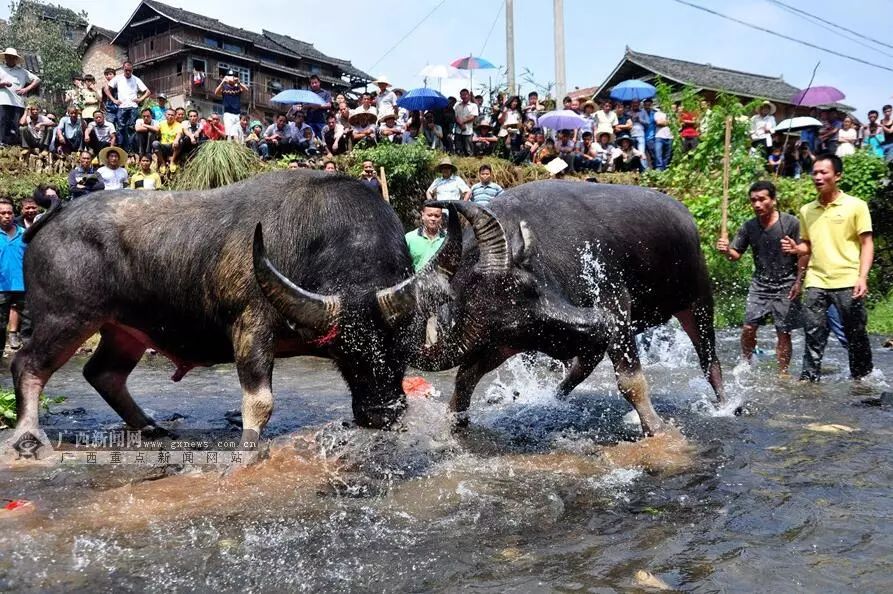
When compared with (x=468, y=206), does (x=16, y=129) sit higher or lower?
higher

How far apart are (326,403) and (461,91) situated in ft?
36.4

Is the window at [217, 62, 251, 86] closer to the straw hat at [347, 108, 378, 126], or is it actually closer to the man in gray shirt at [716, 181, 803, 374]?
the straw hat at [347, 108, 378, 126]

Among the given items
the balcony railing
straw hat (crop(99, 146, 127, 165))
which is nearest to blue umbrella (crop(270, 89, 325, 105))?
straw hat (crop(99, 146, 127, 165))

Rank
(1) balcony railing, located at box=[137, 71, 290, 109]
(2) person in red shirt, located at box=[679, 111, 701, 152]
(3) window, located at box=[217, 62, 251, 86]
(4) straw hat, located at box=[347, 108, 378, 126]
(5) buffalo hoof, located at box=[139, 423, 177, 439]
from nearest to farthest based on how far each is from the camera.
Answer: (5) buffalo hoof, located at box=[139, 423, 177, 439] < (4) straw hat, located at box=[347, 108, 378, 126] < (2) person in red shirt, located at box=[679, 111, 701, 152] < (1) balcony railing, located at box=[137, 71, 290, 109] < (3) window, located at box=[217, 62, 251, 86]

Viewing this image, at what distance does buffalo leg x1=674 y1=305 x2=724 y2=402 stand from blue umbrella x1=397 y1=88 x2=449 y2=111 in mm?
10434

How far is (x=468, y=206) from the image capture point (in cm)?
504

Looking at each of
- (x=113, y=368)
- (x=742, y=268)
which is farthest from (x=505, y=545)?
(x=742, y=268)

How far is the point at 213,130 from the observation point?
15.2 meters

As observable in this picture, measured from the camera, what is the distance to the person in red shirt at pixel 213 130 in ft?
49.5

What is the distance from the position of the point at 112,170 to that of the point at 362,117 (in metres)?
4.96

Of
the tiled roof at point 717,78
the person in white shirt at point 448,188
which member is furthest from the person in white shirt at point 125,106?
the tiled roof at point 717,78

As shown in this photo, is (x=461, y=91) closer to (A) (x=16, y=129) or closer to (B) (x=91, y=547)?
(A) (x=16, y=129)

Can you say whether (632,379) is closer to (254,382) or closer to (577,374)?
(577,374)

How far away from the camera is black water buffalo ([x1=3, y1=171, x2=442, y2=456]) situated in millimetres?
4902
